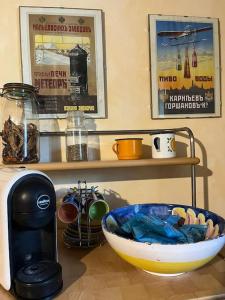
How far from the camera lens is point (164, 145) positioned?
861 mm

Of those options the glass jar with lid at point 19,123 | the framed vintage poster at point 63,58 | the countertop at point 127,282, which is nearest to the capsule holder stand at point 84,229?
the countertop at point 127,282

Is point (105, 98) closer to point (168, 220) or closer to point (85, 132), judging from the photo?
point (85, 132)

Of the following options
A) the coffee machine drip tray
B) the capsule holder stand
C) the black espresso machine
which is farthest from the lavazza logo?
the capsule holder stand

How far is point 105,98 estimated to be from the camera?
0.95 metres

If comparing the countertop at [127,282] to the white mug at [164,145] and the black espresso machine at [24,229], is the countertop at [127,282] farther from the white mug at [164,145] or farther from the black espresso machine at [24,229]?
the white mug at [164,145]

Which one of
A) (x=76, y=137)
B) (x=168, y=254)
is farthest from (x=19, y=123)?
(x=168, y=254)

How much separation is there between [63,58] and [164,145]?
0.45 meters

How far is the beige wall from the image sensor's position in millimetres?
944

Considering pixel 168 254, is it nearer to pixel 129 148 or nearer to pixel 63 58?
pixel 129 148

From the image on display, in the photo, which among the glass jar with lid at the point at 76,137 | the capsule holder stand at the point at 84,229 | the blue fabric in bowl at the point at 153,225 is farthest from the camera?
the glass jar with lid at the point at 76,137

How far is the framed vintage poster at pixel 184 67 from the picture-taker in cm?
97

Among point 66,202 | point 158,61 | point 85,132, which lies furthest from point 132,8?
point 66,202

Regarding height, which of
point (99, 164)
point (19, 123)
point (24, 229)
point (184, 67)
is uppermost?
point (184, 67)

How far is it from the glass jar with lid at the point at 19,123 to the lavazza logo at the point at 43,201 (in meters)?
0.28
